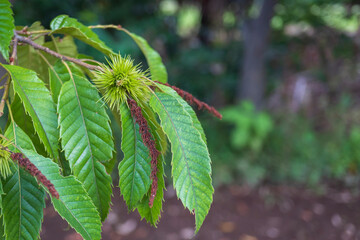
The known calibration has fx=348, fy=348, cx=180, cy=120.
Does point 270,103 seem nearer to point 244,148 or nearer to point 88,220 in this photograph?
point 244,148

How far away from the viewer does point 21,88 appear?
645 mm

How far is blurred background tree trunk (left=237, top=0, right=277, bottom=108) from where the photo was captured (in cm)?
399

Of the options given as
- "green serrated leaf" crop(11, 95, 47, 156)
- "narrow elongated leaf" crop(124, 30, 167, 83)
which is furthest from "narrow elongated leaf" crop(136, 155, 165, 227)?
"narrow elongated leaf" crop(124, 30, 167, 83)

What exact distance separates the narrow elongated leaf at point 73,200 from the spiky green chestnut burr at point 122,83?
0.16m

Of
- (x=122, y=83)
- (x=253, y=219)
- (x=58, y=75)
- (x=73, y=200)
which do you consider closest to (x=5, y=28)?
(x=58, y=75)

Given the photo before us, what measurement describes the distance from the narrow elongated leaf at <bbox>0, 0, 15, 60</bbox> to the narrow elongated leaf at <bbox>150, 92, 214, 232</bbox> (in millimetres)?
306

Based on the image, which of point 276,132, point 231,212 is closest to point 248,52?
point 276,132

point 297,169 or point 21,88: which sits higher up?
point 21,88

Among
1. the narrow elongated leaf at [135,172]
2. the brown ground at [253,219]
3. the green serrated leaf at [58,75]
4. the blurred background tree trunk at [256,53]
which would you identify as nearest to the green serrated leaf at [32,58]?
the green serrated leaf at [58,75]

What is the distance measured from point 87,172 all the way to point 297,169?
11.4 feet

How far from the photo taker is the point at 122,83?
652mm

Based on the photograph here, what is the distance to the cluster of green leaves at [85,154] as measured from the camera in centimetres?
61

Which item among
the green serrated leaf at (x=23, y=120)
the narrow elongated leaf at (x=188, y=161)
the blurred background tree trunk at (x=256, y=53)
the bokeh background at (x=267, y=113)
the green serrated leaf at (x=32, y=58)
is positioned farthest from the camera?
the blurred background tree trunk at (x=256, y=53)

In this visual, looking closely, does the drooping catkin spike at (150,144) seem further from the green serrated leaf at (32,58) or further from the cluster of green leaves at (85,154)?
the green serrated leaf at (32,58)
